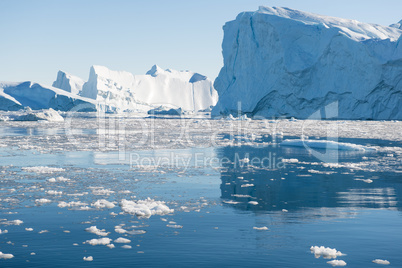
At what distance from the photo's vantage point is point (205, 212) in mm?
5934

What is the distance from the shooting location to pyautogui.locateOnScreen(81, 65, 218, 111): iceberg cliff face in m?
76.1

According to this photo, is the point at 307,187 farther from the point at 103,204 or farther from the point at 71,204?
the point at 71,204

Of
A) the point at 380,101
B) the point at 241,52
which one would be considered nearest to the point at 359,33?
the point at 380,101

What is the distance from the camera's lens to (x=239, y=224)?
17.5 ft

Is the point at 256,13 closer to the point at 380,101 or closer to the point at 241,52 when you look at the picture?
the point at 241,52

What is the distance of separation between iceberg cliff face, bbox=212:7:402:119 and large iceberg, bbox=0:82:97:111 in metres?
29.7

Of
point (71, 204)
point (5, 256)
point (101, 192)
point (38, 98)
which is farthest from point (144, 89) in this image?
point (5, 256)

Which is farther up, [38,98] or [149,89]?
[149,89]

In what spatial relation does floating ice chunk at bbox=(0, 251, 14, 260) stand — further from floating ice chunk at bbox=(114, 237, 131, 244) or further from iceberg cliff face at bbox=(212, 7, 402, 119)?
iceberg cliff face at bbox=(212, 7, 402, 119)

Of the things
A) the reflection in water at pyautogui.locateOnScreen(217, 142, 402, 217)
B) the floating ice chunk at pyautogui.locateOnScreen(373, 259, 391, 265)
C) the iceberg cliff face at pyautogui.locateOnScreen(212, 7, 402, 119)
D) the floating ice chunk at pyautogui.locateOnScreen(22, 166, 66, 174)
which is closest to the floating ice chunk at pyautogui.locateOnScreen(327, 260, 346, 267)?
the floating ice chunk at pyautogui.locateOnScreen(373, 259, 391, 265)

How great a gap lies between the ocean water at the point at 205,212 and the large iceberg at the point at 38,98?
173ft

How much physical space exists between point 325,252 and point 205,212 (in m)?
2.06

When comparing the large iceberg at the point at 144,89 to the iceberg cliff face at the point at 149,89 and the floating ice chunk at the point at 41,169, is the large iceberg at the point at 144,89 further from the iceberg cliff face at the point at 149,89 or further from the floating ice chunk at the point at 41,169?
the floating ice chunk at the point at 41,169

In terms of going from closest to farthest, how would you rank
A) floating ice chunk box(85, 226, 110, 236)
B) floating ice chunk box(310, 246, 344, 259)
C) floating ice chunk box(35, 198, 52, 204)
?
floating ice chunk box(310, 246, 344, 259)
floating ice chunk box(85, 226, 110, 236)
floating ice chunk box(35, 198, 52, 204)
